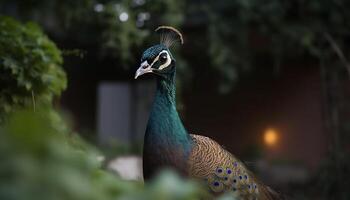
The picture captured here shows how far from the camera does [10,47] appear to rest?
343 centimetres

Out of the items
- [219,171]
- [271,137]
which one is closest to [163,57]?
[219,171]

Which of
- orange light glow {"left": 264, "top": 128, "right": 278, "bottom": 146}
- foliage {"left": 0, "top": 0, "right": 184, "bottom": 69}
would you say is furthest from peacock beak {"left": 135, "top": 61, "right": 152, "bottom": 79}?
orange light glow {"left": 264, "top": 128, "right": 278, "bottom": 146}

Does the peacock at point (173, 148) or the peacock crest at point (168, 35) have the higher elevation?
the peacock crest at point (168, 35)

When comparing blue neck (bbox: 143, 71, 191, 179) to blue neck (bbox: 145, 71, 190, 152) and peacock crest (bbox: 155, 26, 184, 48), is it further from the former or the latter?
peacock crest (bbox: 155, 26, 184, 48)

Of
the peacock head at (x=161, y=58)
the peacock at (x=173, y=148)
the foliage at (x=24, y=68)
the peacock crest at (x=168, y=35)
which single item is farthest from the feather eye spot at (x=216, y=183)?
the foliage at (x=24, y=68)

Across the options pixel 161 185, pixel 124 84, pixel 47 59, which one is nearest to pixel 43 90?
pixel 47 59

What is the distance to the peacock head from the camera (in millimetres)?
2928

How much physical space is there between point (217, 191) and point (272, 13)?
5.45m

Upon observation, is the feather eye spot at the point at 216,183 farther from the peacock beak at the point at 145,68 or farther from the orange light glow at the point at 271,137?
the orange light glow at the point at 271,137

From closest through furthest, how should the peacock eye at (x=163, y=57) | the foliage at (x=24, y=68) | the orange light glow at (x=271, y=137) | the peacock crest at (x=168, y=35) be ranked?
the peacock eye at (x=163, y=57) < the peacock crest at (x=168, y=35) < the foliage at (x=24, y=68) < the orange light glow at (x=271, y=137)

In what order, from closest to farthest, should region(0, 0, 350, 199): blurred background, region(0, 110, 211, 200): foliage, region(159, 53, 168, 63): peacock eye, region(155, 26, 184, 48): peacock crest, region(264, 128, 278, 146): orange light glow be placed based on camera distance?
region(0, 110, 211, 200): foliage
region(159, 53, 168, 63): peacock eye
region(155, 26, 184, 48): peacock crest
region(0, 0, 350, 199): blurred background
region(264, 128, 278, 146): orange light glow

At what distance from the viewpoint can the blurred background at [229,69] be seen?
3818 mm

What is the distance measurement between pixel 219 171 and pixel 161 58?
Answer: 618 mm

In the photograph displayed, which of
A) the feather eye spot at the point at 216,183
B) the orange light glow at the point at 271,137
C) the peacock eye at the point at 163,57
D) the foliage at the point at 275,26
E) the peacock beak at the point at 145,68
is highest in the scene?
the foliage at the point at 275,26
